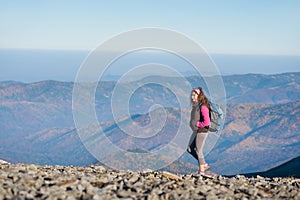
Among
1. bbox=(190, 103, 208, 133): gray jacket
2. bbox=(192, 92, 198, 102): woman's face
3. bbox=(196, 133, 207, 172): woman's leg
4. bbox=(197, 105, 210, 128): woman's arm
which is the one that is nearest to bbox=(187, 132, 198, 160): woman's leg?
bbox=(196, 133, 207, 172): woman's leg

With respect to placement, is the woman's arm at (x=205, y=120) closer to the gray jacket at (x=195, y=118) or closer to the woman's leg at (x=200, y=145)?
the gray jacket at (x=195, y=118)

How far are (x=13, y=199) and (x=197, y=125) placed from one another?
8.91 metres

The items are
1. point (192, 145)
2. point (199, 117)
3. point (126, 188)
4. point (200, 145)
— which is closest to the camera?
point (126, 188)

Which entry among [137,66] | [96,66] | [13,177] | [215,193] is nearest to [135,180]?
[215,193]

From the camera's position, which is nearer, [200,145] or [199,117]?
[199,117]

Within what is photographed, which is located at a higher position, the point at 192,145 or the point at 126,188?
the point at 192,145

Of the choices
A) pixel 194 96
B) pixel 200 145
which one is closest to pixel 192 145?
pixel 200 145

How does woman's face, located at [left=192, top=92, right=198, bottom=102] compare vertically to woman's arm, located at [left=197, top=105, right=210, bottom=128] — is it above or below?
above

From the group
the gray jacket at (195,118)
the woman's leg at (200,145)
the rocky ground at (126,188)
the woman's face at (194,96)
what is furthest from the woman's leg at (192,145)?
the rocky ground at (126,188)

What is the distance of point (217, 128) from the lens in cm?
1880

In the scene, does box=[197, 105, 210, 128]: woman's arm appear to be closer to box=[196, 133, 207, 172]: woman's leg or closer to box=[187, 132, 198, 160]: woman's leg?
box=[196, 133, 207, 172]: woman's leg

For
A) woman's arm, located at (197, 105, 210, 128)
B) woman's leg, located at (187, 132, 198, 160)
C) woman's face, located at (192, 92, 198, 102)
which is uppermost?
woman's face, located at (192, 92, 198, 102)

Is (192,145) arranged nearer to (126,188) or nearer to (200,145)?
(200,145)

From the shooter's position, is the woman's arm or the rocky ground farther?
the woman's arm
